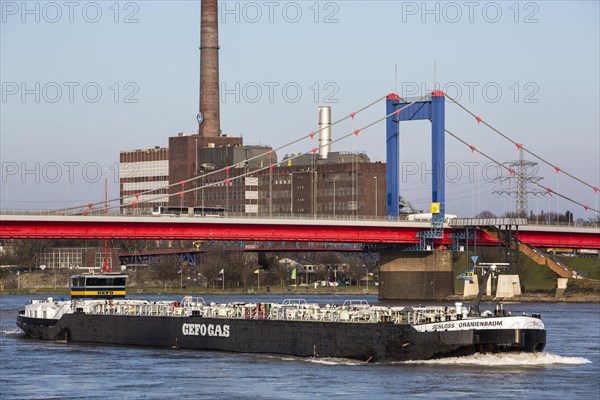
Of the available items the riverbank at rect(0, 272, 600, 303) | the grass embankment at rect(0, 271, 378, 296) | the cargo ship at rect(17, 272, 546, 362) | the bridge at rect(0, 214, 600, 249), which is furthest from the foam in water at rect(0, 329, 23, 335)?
the grass embankment at rect(0, 271, 378, 296)

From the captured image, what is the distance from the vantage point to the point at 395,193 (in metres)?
145

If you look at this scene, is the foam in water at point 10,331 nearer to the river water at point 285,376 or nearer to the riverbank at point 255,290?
the river water at point 285,376

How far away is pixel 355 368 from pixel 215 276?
122 m

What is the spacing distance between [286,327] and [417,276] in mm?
69293

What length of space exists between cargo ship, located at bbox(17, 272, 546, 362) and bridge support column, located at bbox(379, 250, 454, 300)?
5151 centimetres

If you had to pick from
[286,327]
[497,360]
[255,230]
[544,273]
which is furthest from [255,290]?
[497,360]

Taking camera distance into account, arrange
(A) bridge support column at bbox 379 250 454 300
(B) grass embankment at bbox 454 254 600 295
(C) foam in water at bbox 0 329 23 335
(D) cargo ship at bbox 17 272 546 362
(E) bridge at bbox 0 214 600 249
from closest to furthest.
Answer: (D) cargo ship at bbox 17 272 546 362 → (C) foam in water at bbox 0 329 23 335 → (E) bridge at bbox 0 214 600 249 → (A) bridge support column at bbox 379 250 454 300 → (B) grass embankment at bbox 454 254 600 295

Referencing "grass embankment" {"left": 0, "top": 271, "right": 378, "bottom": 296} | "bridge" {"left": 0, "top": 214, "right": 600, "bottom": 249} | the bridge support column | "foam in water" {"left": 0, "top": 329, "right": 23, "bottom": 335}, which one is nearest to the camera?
"foam in water" {"left": 0, "top": 329, "right": 23, "bottom": 335}

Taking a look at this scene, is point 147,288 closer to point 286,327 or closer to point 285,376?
point 286,327

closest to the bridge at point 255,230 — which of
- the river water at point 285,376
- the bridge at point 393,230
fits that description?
the bridge at point 393,230

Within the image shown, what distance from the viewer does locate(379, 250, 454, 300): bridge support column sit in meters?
136

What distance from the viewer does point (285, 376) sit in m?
60.3

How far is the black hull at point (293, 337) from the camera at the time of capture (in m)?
61.4

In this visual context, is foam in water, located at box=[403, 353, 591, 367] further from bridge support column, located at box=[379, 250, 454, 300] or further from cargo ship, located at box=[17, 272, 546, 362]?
bridge support column, located at box=[379, 250, 454, 300]
